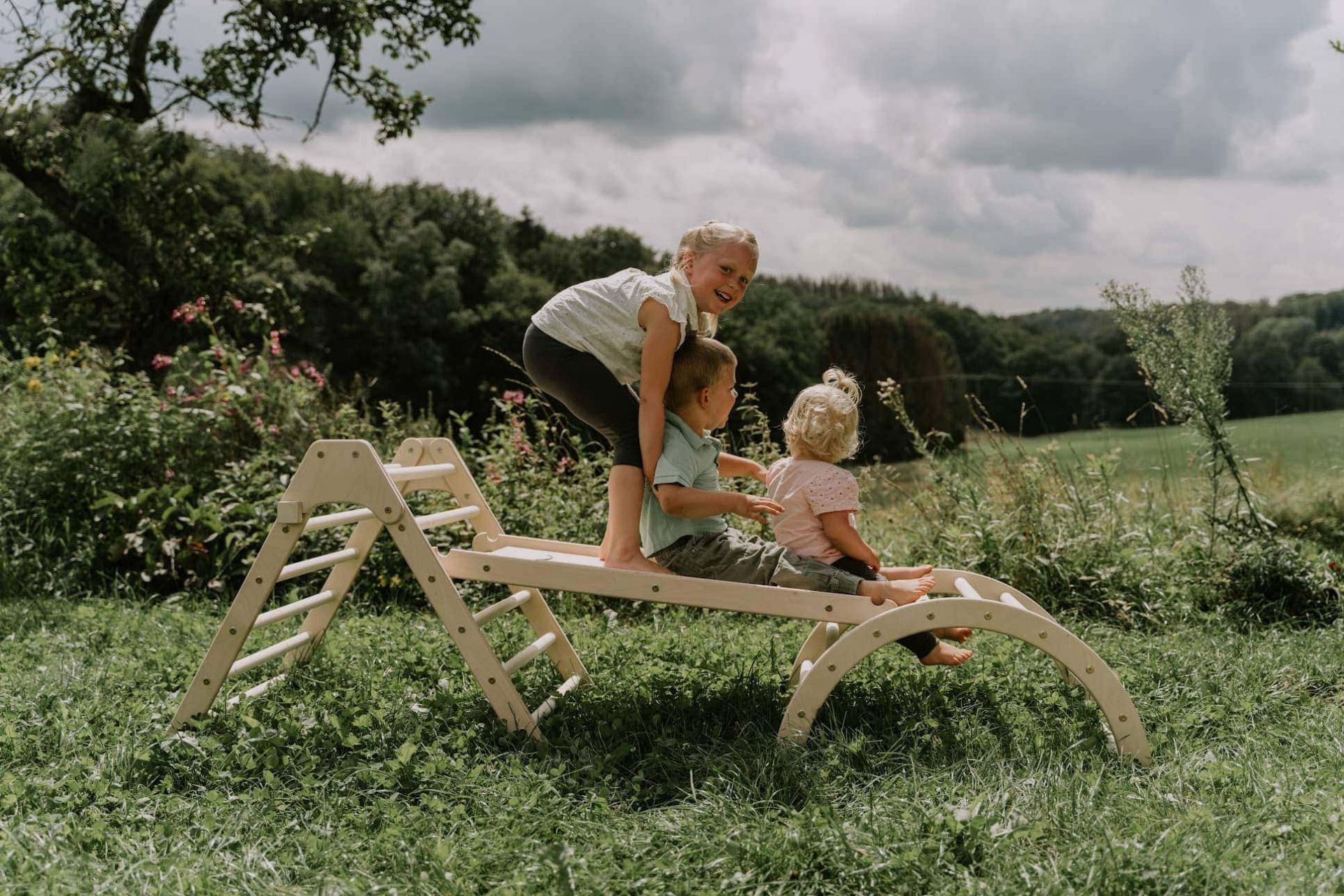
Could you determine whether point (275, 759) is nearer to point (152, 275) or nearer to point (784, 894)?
point (784, 894)

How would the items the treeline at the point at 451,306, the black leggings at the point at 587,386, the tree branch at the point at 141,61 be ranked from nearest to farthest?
1. the black leggings at the point at 587,386
2. the tree branch at the point at 141,61
3. the treeline at the point at 451,306

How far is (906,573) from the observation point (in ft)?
10.7

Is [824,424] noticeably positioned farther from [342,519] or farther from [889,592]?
[342,519]

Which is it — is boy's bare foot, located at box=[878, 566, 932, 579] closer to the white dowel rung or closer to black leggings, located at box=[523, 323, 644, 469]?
the white dowel rung

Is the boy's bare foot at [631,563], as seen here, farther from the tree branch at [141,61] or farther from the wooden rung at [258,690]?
the tree branch at [141,61]

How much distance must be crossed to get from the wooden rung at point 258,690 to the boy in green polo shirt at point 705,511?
1.27m

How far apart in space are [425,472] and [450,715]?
0.76 meters

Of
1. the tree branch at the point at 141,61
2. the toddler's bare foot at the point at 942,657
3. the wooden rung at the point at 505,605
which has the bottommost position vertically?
the toddler's bare foot at the point at 942,657

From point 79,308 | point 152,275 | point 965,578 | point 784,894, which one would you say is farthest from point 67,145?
point 784,894

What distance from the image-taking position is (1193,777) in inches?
101

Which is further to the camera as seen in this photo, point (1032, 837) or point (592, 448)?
point (592, 448)

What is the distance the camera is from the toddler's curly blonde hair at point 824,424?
3.07 metres

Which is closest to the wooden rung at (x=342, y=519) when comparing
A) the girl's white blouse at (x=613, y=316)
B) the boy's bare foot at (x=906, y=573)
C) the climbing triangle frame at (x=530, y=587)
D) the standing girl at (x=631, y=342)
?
the climbing triangle frame at (x=530, y=587)

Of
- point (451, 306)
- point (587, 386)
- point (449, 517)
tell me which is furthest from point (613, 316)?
point (451, 306)
